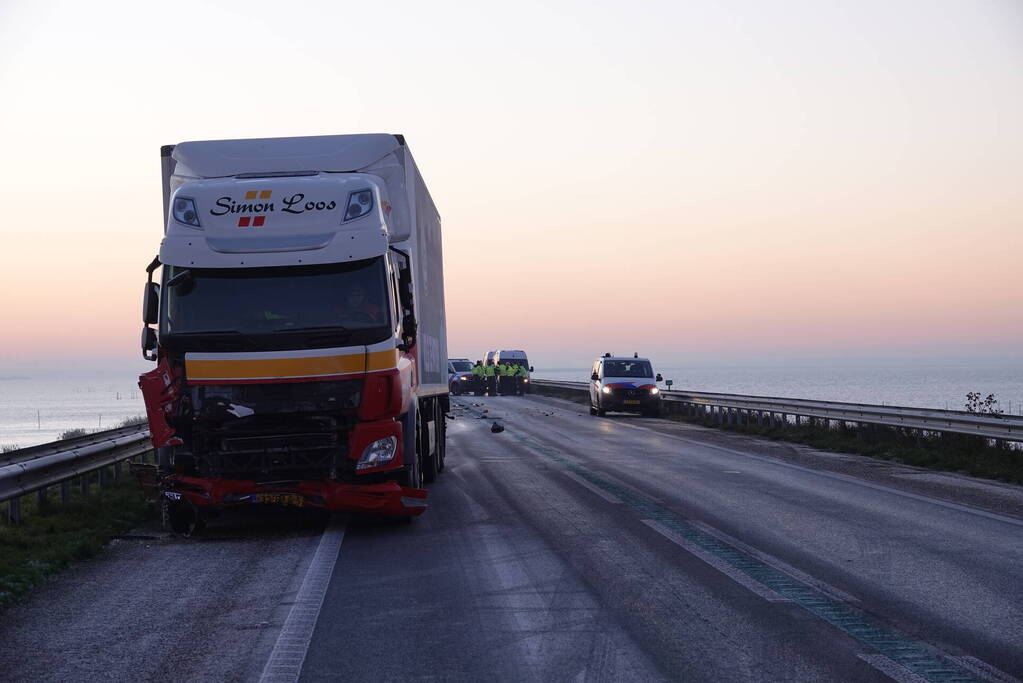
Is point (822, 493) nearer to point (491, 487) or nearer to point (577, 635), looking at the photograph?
point (491, 487)

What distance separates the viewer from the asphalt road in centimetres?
546

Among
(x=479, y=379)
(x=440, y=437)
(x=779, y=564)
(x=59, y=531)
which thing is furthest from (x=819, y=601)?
(x=479, y=379)

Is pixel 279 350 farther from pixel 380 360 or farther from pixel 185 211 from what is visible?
pixel 185 211

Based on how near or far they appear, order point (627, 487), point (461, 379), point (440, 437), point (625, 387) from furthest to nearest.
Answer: point (461, 379) → point (625, 387) → point (440, 437) → point (627, 487)

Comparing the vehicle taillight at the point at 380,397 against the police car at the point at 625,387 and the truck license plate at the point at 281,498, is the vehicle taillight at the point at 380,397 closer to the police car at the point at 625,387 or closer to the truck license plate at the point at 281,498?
the truck license plate at the point at 281,498

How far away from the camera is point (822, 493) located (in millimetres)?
13117

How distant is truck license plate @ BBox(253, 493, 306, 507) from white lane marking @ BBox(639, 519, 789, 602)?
3.29 metres

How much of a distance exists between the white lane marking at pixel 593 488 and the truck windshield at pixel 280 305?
3.69 metres

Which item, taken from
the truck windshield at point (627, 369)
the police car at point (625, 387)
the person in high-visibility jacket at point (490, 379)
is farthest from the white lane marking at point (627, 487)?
the person in high-visibility jacket at point (490, 379)

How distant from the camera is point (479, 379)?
60.5 metres

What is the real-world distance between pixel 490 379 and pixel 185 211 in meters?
50.3

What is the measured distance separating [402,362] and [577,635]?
5.26 meters

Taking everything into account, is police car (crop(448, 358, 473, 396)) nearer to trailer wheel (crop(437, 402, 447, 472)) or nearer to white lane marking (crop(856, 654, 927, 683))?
trailer wheel (crop(437, 402, 447, 472))

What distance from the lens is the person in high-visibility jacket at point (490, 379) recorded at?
60.0 metres
